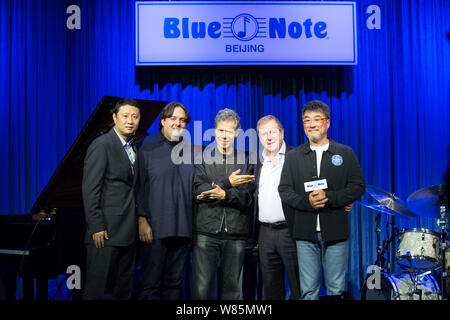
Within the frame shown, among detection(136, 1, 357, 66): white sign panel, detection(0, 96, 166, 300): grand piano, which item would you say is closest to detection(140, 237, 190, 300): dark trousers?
detection(0, 96, 166, 300): grand piano

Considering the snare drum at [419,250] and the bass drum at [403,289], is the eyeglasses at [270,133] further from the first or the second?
the bass drum at [403,289]

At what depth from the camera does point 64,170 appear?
11.9 ft

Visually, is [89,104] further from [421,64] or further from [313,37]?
[421,64]

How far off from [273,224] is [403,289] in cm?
133

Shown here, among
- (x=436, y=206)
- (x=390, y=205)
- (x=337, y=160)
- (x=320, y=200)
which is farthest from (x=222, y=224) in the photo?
(x=436, y=206)

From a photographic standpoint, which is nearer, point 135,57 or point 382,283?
point 382,283

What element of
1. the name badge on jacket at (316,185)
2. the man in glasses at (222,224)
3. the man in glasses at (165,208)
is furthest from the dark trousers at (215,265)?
the name badge on jacket at (316,185)

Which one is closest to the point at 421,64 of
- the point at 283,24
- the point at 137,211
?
the point at 283,24

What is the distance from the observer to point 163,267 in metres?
3.53

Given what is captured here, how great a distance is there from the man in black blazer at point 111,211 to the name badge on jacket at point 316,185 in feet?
4.19

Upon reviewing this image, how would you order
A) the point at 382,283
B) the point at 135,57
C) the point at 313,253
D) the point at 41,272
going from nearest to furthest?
1. the point at 313,253
2. the point at 41,272
3. the point at 382,283
4. the point at 135,57

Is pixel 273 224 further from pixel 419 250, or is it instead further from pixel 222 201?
pixel 419 250

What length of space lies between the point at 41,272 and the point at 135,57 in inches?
103
